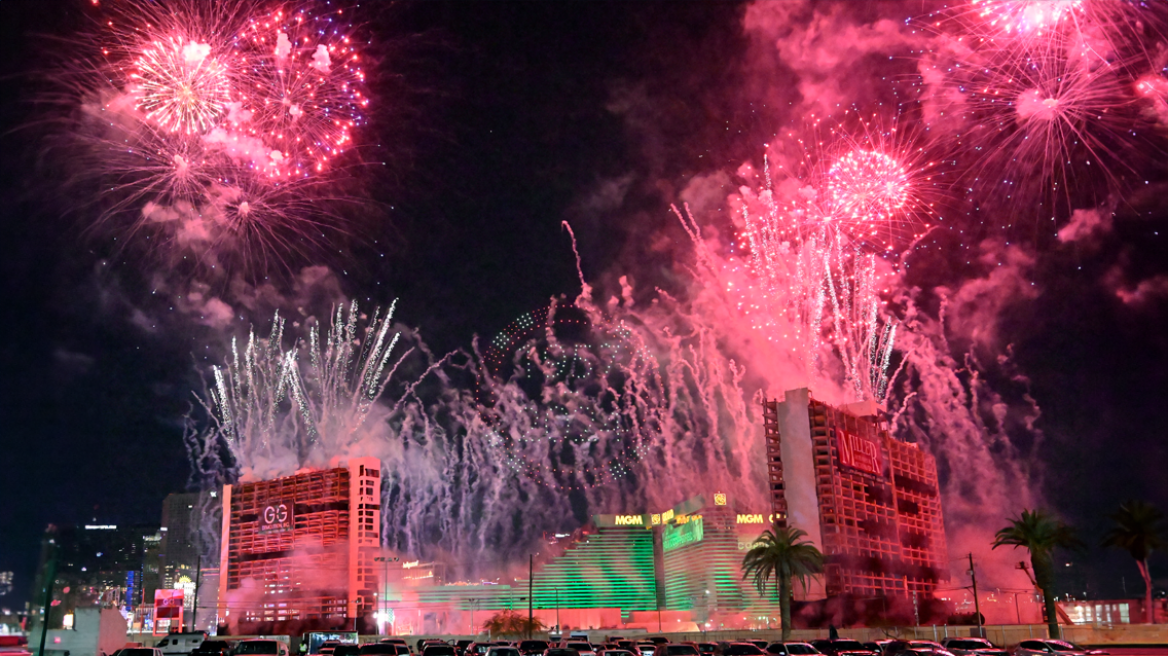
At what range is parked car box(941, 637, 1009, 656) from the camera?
3906 cm

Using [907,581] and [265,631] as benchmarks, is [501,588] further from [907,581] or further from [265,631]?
[907,581]

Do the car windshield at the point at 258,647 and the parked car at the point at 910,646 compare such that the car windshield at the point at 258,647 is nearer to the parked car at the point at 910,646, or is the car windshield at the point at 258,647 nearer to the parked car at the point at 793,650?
the parked car at the point at 793,650

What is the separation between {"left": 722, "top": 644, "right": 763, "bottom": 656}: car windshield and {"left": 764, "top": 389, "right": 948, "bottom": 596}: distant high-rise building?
6463 centimetres

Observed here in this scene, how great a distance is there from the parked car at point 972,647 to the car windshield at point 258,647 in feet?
90.5

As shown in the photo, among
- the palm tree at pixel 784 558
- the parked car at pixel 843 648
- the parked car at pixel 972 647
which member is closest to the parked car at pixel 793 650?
the parked car at pixel 843 648

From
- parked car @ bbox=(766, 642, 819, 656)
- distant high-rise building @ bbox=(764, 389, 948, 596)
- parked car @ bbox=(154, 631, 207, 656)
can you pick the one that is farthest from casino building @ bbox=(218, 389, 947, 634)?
parked car @ bbox=(154, 631, 207, 656)

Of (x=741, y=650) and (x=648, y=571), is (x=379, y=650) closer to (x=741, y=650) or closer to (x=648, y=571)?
(x=741, y=650)

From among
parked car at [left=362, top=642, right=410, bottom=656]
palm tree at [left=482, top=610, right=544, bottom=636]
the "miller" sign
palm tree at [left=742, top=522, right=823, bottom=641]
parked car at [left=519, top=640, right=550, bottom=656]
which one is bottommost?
palm tree at [left=482, top=610, right=544, bottom=636]

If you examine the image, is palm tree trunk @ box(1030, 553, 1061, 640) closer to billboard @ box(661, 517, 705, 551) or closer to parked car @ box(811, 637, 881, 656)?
parked car @ box(811, 637, 881, 656)

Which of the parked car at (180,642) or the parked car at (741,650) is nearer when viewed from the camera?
the parked car at (741,650)

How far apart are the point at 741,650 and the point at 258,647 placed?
1992 cm

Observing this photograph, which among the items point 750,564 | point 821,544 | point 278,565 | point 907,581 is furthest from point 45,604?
point 278,565

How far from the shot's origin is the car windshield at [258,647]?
36.4 meters

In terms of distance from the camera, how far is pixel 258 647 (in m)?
37.1
